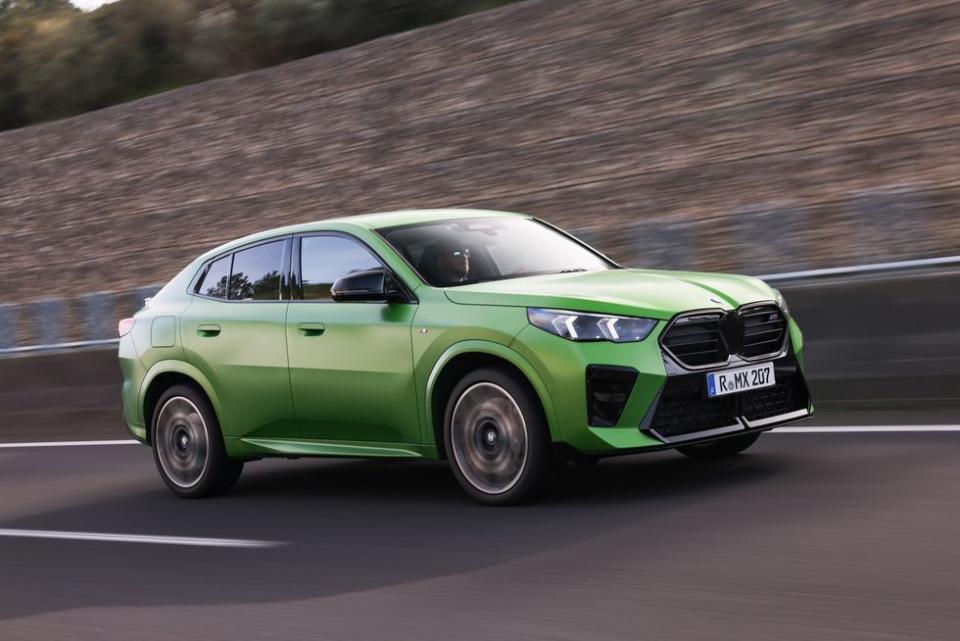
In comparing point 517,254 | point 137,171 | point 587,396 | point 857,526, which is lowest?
point 857,526

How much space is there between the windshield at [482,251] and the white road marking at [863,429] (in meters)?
1.80

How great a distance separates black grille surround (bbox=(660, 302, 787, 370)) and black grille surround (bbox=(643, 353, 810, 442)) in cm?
10

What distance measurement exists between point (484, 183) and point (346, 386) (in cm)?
1086

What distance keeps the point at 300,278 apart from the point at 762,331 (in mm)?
2709

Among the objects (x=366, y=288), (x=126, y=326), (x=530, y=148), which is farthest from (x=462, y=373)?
(x=530, y=148)

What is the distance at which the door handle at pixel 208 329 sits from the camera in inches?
364

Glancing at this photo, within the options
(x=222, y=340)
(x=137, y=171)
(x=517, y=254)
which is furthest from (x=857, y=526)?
(x=137, y=171)

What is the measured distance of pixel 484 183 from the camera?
18922mm

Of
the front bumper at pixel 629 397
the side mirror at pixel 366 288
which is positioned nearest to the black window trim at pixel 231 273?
the side mirror at pixel 366 288

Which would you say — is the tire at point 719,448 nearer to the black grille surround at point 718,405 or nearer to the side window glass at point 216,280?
the black grille surround at point 718,405

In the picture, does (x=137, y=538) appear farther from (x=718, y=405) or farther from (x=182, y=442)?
(x=718, y=405)

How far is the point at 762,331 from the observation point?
7.83 m

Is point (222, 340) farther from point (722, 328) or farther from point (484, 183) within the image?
point (484, 183)

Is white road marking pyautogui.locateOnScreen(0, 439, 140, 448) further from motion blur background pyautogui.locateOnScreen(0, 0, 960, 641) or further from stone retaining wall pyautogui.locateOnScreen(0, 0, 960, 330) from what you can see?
stone retaining wall pyautogui.locateOnScreen(0, 0, 960, 330)
